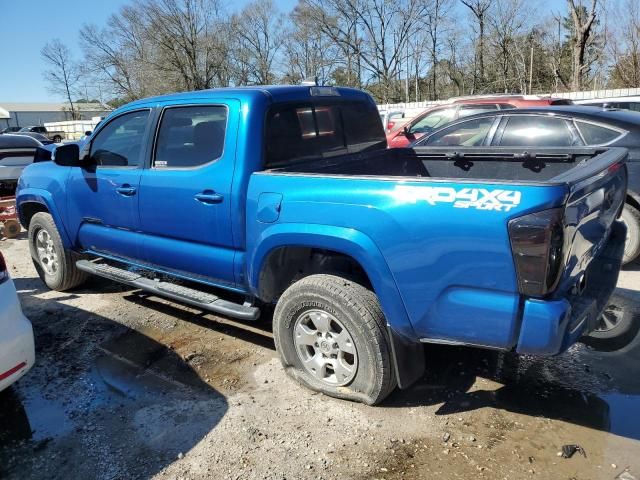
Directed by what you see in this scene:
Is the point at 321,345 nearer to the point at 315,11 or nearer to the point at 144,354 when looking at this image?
the point at 144,354

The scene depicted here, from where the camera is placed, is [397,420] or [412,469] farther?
[397,420]

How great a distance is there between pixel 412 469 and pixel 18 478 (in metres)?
2.08

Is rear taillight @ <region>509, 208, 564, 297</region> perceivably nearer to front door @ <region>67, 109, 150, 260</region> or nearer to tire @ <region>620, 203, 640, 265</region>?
front door @ <region>67, 109, 150, 260</region>

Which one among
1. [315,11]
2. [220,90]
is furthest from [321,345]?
[315,11]

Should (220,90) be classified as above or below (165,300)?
above

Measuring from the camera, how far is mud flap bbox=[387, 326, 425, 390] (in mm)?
2945

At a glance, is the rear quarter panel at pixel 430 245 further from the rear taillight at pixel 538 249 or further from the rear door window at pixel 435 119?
the rear door window at pixel 435 119

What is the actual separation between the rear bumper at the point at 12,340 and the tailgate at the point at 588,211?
120 inches

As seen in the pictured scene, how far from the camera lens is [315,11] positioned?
4841 cm

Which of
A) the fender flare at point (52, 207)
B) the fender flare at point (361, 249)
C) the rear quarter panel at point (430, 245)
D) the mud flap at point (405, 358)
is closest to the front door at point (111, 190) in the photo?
the fender flare at point (52, 207)

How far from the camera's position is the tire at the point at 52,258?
5.29 meters

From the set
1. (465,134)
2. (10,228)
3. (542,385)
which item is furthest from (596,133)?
(10,228)

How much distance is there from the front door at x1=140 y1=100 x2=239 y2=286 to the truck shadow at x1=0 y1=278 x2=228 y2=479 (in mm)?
765

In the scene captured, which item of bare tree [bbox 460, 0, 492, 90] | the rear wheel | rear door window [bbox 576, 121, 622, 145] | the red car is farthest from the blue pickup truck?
bare tree [bbox 460, 0, 492, 90]
